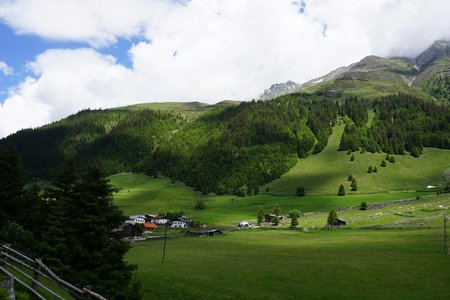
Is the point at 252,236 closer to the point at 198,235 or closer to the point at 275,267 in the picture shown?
the point at 198,235

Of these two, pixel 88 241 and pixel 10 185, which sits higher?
pixel 10 185

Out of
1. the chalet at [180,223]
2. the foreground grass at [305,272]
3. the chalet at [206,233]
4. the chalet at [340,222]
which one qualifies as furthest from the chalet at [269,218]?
the foreground grass at [305,272]

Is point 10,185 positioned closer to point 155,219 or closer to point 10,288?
point 10,288

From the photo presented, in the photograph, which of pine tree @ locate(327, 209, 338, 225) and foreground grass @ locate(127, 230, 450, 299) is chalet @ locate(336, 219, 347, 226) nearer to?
pine tree @ locate(327, 209, 338, 225)

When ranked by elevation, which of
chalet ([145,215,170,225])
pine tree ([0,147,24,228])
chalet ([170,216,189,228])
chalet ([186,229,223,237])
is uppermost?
pine tree ([0,147,24,228])

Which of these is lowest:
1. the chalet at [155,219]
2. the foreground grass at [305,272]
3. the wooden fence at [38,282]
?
the foreground grass at [305,272]

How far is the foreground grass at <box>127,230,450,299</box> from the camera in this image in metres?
45.8

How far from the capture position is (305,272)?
57.3 metres

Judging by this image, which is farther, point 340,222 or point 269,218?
point 269,218

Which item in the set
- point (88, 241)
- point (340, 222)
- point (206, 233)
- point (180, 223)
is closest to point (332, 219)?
point (340, 222)

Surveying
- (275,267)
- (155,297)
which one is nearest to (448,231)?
(275,267)

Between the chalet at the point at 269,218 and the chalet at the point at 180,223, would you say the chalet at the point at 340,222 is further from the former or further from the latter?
the chalet at the point at 180,223

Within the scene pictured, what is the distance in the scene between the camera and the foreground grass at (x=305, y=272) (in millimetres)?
45812

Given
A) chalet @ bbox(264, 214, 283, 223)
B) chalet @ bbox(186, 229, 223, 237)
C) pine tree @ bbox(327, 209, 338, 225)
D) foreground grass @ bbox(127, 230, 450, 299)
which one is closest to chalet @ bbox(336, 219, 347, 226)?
pine tree @ bbox(327, 209, 338, 225)
